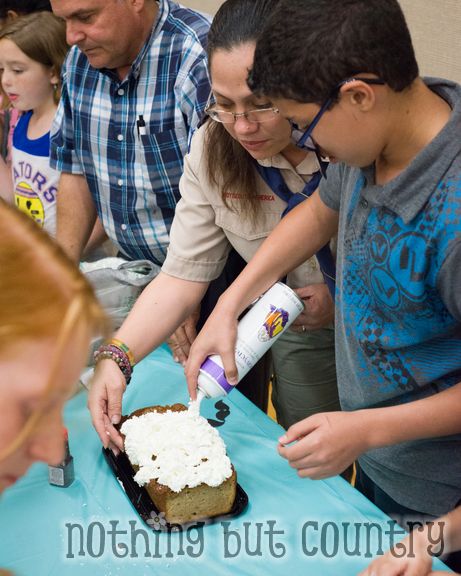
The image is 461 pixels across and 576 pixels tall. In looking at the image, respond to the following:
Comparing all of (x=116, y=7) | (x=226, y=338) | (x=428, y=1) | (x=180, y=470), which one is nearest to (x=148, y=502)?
(x=180, y=470)

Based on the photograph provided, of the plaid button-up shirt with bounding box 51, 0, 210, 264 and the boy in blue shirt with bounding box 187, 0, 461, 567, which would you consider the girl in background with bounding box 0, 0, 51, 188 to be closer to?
the plaid button-up shirt with bounding box 51, 0, 210, 264

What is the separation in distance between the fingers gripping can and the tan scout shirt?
1.04ft

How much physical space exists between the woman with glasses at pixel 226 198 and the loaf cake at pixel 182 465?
8cm

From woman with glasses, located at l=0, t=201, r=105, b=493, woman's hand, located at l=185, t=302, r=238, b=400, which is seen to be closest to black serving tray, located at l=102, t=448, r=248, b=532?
woman's hand, located at l=185, t=302, r=238, b=400

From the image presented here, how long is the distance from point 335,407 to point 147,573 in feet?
3.02

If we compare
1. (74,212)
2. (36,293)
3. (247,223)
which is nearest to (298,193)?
(247,223)

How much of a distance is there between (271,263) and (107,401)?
1.47 feet

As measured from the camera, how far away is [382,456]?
1.34 metres

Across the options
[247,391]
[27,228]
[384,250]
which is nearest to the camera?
[27,228]

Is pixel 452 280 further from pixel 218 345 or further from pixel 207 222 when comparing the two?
pixel 207 222

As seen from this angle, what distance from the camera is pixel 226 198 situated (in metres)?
1.64

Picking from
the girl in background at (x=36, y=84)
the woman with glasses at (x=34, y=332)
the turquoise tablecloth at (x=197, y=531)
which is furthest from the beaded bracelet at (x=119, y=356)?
the girl in background at (x=36, y=84)

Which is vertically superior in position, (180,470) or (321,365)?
(180,470)

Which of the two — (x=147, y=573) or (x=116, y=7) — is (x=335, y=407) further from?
(x=116, y=7)
